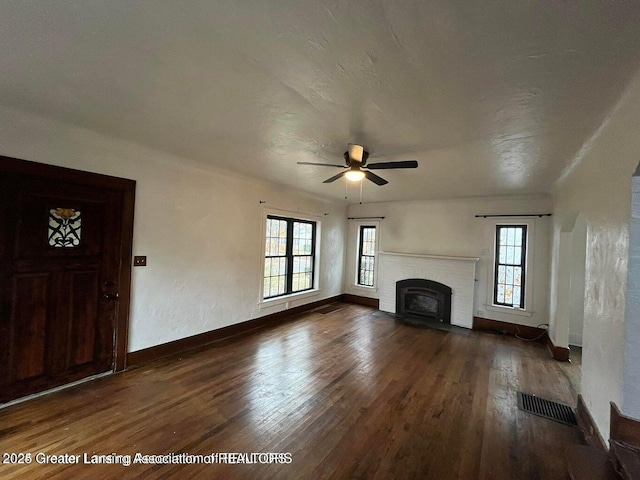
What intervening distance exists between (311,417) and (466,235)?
15.5 ft

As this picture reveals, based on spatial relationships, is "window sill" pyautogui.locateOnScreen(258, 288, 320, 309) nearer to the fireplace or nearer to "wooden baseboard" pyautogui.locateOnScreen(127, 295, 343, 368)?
"wooden baseboard" pyautogui.locateOnScreen(127, 295, 343, 368)

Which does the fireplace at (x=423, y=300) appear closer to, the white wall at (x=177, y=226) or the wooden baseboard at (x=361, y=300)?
the wooden baseboard at (x=361, y=300)

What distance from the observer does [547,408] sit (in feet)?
9.17

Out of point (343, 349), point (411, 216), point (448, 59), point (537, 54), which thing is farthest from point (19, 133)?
point (411, 216)

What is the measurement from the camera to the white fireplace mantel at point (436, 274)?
17.8ft

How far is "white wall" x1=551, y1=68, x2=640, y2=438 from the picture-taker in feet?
5.55

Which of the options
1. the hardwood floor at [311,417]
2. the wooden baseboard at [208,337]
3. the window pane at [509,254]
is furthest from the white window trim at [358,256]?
the hardwood floor at [311,417]

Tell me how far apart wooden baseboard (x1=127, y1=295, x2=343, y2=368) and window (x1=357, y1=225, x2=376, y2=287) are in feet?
5.97

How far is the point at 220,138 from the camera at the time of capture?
2.87 metres

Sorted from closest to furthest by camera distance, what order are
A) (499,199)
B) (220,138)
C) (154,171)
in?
1. (220,138)
2. (154,171)
3. (499,199)

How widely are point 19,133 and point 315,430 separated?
3.66 meters

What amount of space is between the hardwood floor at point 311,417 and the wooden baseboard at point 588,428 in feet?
0.41

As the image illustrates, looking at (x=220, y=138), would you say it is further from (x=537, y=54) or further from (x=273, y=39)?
(x=537, y=54)

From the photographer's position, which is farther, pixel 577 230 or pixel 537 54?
pixel 577 230
